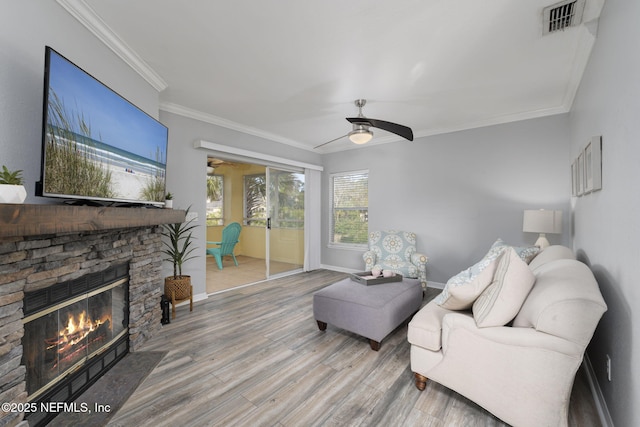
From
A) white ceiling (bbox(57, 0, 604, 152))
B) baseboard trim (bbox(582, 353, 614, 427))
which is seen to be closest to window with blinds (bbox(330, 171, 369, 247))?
white ceiling (bbox(57, 0, 604, 152))

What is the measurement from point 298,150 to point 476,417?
4556 mm

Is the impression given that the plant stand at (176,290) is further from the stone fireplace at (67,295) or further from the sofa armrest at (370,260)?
the sofa armrest at (370,260)

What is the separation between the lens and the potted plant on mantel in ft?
9.93

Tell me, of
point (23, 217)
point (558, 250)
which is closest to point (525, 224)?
point (558, 250)

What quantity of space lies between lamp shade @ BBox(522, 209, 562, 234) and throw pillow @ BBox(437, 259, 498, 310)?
192 cm

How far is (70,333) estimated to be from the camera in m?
1.72

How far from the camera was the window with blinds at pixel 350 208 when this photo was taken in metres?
5.15

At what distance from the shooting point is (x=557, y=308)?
1.34m

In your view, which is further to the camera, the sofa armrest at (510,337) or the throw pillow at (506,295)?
the throw pillow at (506,295)

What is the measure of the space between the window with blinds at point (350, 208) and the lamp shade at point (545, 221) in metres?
2.52

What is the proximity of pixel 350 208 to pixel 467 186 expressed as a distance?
6.95 feet

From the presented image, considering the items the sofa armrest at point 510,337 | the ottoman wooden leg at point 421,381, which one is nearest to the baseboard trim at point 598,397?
the sofa armrest at point 510,337

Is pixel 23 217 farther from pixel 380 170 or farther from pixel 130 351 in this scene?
pixel 380 170

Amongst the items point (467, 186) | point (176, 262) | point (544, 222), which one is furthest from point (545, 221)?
point (176, 262)
